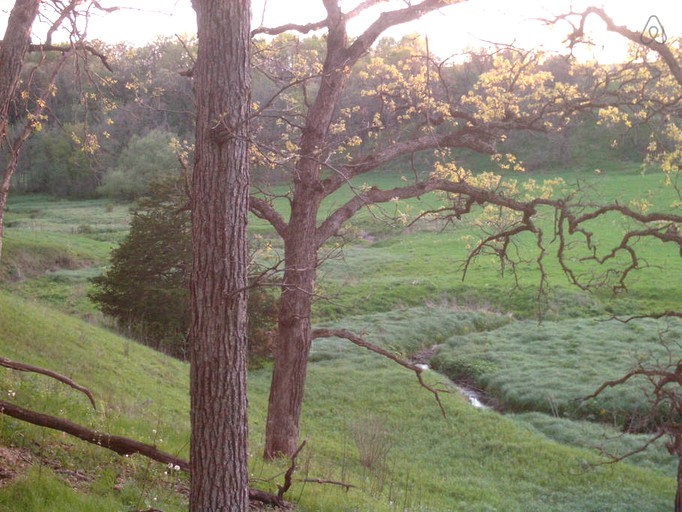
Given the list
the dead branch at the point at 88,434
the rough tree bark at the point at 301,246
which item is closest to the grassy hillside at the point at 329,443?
the dead branch at the point at 88,434

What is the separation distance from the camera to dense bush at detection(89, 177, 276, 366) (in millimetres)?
24562

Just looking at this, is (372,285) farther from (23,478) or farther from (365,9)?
(23,478)

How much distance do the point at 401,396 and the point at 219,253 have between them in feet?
56.8

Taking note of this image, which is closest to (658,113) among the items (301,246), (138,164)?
(301,246)

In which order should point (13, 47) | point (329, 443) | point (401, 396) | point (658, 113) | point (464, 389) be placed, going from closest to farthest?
point (13, 47) → point (658, 113) → point (329, 443) → point (401, 396) → point (464, 389)

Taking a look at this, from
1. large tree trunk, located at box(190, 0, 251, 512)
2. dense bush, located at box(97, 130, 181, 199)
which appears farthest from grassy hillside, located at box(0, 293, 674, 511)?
dense bush, located at box(97, 130, 181, 199)

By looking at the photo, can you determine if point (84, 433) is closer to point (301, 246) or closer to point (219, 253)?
point (219, 253)

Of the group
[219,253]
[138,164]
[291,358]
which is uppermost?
[138,164]

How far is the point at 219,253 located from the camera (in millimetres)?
6074

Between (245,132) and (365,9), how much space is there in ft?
24.7

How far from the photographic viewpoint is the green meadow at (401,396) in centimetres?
873

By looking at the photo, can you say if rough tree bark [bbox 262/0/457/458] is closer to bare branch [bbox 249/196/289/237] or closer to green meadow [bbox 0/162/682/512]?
bare branch [bbox 249/196/289/237]

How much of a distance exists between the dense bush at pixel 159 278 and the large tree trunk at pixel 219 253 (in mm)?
18413

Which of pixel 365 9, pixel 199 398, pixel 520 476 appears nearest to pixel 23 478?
pixel 199 398
